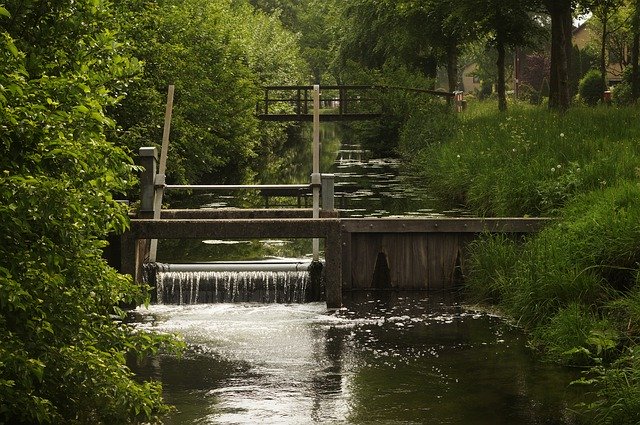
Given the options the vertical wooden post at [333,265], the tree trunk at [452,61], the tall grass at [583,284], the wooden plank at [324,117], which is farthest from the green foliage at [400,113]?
the vertical wooden post at [333,265]

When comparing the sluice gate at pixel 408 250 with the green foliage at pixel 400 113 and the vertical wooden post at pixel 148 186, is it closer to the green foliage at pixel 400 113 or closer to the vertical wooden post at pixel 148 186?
the vertical wooden post at pixel 148 186

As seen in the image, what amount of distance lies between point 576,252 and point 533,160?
25.2ft

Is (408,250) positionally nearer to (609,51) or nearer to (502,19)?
(502,19)

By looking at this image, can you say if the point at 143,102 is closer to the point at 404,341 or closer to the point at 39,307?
the point at 404,341

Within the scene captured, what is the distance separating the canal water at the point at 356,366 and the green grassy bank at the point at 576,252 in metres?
0.36

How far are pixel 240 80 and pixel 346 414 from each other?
24.3 metres

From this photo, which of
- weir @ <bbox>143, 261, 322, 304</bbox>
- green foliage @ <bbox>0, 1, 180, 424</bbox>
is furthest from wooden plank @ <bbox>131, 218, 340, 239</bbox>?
green foliage @ <bbox>0, 1, 180, 424</bbox>

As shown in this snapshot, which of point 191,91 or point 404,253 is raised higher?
point 191,91

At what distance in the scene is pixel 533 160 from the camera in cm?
2014

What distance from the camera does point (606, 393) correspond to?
9086 millimetres

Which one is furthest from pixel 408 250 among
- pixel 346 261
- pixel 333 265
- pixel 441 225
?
pixel 333 265

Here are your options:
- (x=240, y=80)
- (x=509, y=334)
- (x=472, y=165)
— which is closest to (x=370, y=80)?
(x=240, y=80)

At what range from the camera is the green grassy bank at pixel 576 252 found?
429 inches

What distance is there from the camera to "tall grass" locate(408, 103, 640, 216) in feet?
56.6
